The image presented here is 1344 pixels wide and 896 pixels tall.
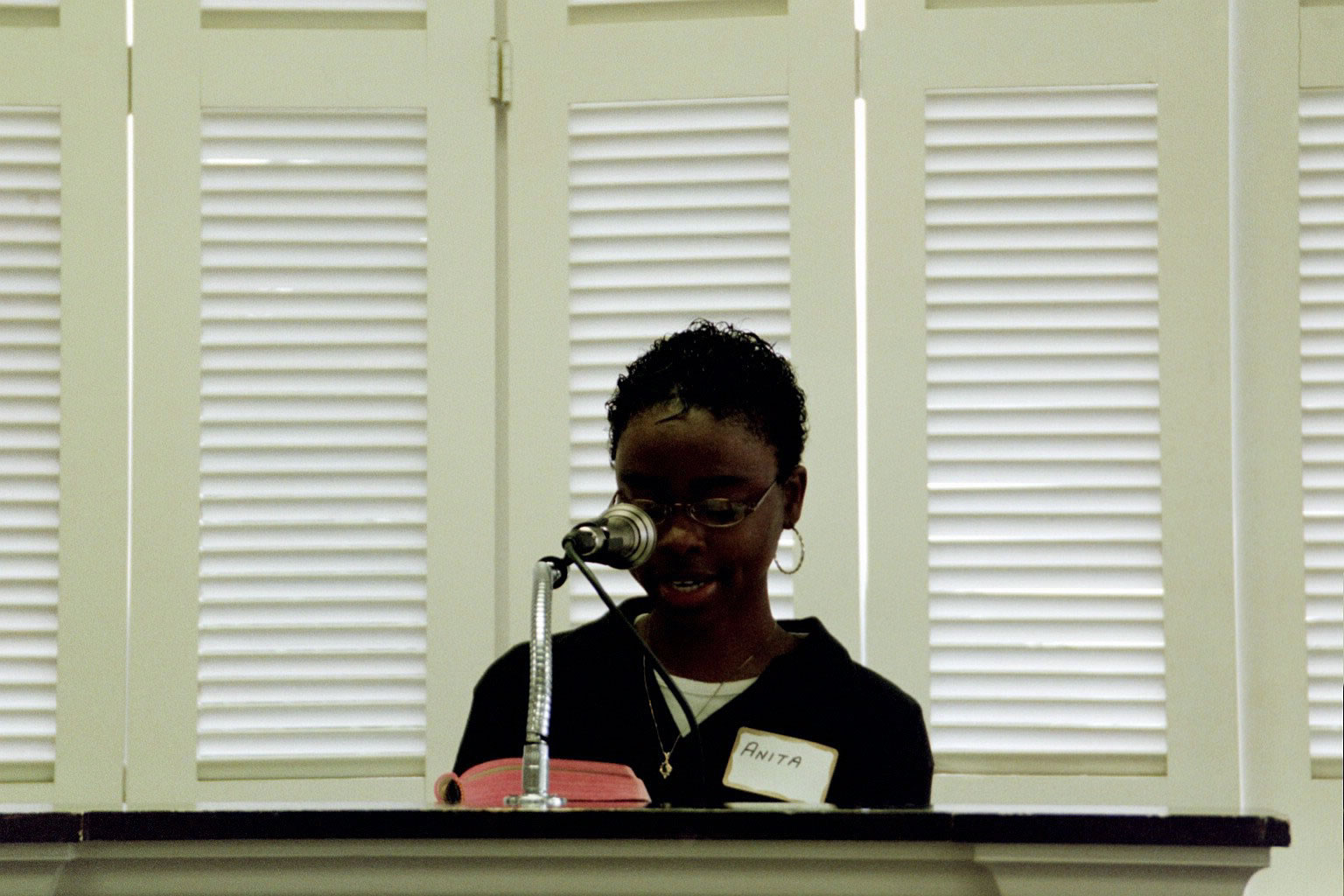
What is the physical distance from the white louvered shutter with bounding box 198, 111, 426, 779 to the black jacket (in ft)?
1.89

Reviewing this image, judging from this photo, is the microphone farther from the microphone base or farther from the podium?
the podium

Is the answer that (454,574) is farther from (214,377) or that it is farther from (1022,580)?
(1022,580)

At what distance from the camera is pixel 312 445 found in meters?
2.42

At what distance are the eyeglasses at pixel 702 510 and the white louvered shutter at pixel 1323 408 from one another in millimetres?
1037

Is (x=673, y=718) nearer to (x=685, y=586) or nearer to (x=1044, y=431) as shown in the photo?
(x=685, y=586)

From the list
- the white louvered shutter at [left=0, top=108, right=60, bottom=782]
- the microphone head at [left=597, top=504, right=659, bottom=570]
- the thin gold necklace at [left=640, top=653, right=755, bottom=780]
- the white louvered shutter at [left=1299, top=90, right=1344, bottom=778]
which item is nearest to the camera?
the microphone head at [left=597, top=504, right=659, bottom=570]

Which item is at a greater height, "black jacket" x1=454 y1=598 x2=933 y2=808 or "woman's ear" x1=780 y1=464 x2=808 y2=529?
"woman's ear" x1=780 y1=464 x2=808 y2=529

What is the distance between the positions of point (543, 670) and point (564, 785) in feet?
0.34

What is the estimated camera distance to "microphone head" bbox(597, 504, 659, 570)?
1378 mm

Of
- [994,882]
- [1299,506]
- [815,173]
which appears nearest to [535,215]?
[815,173]

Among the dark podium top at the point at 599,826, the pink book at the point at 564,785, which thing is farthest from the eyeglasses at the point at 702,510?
the dark podium top at the point at 599,826

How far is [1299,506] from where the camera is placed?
2277 millimetres

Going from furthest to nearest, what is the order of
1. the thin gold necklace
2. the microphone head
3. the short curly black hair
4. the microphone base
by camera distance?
the short curly black hair
the thin gold necklace
the microphone head
the microphone base

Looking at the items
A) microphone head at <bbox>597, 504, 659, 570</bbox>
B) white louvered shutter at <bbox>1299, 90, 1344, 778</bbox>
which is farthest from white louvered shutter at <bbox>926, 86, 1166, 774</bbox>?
microphone head at <bbox>597, 504, 659, 570</bbox>
